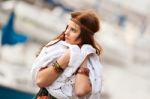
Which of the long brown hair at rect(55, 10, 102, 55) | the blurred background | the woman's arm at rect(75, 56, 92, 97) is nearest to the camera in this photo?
the woman's arm at rect(75, 56, 92, 97)

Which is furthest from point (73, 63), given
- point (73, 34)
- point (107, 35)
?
point (107, 35)

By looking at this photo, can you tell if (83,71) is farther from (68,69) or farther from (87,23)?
A: (87,23)

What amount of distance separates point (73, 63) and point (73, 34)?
14 cm

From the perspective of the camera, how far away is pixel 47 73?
10.2 feet

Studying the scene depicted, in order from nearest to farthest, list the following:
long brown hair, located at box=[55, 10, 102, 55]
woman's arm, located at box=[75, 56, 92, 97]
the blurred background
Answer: woman's arm, located at box=[75, 56, 92, 97]
long brown hair, located at box=[55, 10, 102, 55]
the blurred background

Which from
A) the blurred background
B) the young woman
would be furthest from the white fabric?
the blurred background

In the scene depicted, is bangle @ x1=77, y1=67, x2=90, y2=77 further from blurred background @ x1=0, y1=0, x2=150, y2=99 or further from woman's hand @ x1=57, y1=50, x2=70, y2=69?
blurred background @ x1=0, y1=0, x2=150, y2=99

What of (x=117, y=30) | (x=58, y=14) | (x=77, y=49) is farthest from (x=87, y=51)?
(x=117, y=30)

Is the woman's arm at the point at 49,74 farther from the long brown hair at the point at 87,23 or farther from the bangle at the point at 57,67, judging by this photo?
the long brown hair at the point at 87,23

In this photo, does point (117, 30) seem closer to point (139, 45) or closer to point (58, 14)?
point (139, 45)

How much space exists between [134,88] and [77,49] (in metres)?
20.7

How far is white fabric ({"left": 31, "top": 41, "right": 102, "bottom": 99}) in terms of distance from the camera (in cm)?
312

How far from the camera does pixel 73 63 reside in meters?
3.12

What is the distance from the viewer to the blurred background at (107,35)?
19.8m
